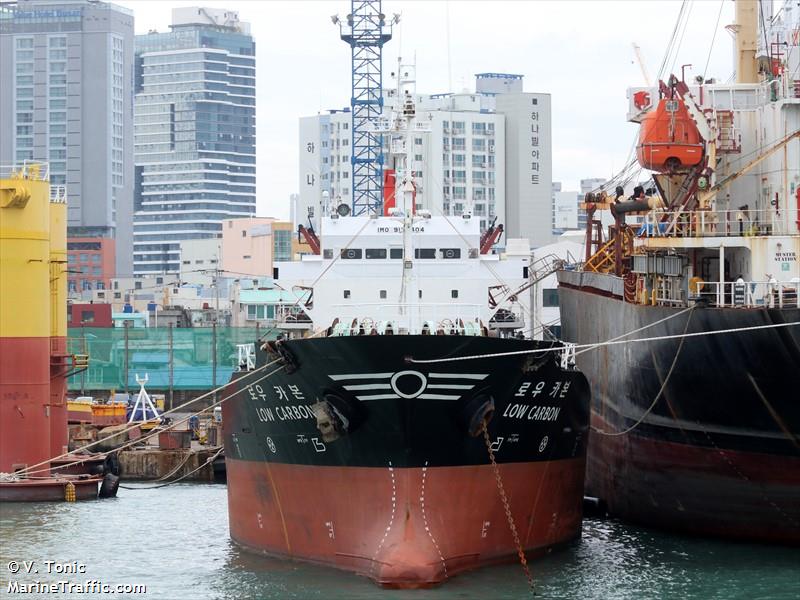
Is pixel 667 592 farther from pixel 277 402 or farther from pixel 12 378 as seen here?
pixel 12 378

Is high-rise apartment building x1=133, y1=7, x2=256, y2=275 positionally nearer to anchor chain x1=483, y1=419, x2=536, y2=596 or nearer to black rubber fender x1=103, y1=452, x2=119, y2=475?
black rubber fender x1=103, y1=452, x2=119, y2=475

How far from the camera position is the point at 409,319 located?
80.5ft

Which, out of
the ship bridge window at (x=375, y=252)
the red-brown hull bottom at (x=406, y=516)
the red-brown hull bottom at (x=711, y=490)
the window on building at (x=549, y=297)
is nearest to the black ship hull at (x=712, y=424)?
the red-brown hull bottom at (x=711, y=490)

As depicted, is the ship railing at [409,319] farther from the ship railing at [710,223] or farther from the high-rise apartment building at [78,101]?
the high-rise apartment building at [78,101]

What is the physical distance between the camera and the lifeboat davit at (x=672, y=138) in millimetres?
30547

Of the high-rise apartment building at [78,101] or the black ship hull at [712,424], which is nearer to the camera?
the black ship hull at [712,424]

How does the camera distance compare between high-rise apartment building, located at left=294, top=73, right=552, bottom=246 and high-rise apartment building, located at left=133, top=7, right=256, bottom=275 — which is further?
high-rise apartment building, located at left=133, top=7, right=256, bottom=275

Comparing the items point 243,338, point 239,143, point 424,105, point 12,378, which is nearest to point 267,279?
point 424,105

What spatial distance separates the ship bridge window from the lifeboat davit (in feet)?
20.8

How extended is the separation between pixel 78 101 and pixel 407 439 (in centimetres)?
14898

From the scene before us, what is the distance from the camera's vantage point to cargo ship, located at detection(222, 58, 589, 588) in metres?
22.4

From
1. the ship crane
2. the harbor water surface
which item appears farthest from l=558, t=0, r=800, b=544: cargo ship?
the ship crane

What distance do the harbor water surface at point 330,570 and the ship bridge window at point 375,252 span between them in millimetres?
6387

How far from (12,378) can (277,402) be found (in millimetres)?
10953
